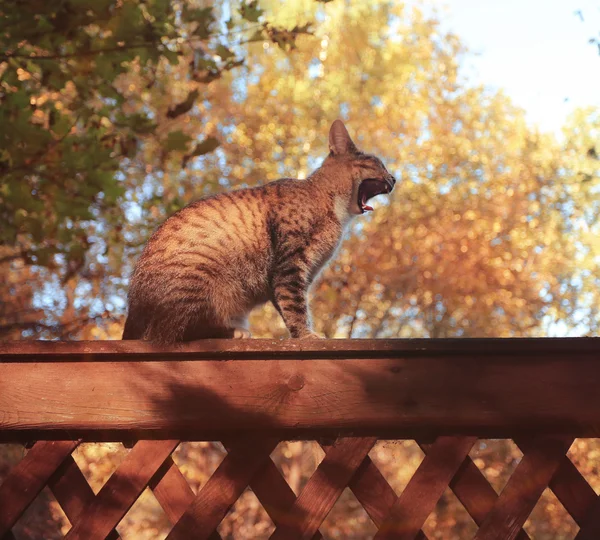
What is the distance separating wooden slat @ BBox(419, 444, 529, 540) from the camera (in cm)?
201

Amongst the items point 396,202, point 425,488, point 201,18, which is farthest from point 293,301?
point 396,202

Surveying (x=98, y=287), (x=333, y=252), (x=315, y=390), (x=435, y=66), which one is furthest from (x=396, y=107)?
(x=315, y=390)

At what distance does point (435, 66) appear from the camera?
17.0m

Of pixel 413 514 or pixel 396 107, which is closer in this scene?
pixel 413 514

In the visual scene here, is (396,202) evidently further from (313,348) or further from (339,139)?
(313,348)

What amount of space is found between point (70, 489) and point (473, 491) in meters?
1.20

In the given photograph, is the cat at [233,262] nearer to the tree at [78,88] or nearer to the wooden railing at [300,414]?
the wooden railing at [300,414]

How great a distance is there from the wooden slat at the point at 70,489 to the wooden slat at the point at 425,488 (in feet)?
2.70

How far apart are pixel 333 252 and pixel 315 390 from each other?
1.59 meters

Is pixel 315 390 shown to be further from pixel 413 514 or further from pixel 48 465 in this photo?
pixel 48 465

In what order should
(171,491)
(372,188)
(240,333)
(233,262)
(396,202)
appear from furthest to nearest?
1. (396,202)
2. (372,188)
3. (240,333)
4. (233,262)
5. (171,491)

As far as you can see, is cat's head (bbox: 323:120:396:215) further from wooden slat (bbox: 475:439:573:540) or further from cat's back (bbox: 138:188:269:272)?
wooden slat (bbox: 475:439:573:540)

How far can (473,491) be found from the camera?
6.68ft

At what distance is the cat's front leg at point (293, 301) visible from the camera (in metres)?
3.04
